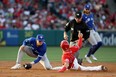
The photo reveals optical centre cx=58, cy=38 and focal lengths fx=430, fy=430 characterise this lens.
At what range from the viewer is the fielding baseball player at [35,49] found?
13344 mm

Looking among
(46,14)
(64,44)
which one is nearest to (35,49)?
(64,44)

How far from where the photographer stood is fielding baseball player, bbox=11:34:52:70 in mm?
13344

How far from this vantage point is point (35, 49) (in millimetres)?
13859

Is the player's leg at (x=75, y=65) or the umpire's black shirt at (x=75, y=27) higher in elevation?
the umpire's black shirt at (x=75, y=27)

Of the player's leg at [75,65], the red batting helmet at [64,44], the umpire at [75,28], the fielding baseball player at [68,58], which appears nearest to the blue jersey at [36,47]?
the fielding baseball player at [68,58]

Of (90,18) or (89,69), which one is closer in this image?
(89,69)

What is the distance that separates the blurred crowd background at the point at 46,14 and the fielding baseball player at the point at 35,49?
11770 millimetres

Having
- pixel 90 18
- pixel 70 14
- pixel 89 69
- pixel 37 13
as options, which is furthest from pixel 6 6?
pixel 89 69

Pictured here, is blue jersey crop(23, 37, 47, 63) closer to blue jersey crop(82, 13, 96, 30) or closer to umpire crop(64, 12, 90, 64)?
umpire crop(64, 12, 90, 64)

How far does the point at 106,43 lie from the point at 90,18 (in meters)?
10.3

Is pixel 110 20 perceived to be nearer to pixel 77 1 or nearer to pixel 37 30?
pixel 77 1

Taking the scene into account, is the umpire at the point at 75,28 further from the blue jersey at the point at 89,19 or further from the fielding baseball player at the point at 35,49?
the fielding baseball player at the point at 35,49

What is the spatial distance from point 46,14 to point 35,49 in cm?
1363

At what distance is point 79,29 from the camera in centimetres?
1488
